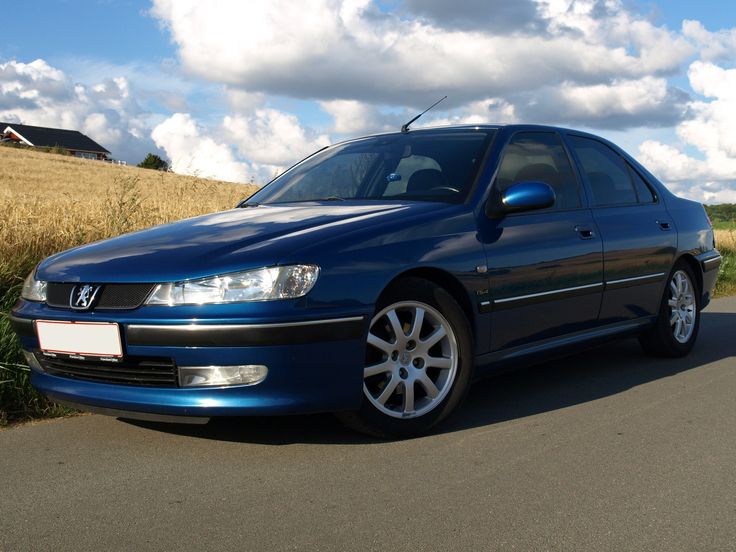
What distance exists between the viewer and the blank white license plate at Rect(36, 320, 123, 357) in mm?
3707

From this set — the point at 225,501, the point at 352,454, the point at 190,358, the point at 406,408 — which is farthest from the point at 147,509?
the point at 406,408

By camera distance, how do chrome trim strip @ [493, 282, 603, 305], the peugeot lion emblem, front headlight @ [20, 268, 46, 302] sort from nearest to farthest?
the peugeot lion emblem, front headlight @ [20, 268, 46, 302], chrome trim strip @ [493, 282, 603, 305]

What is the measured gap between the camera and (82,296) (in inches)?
151

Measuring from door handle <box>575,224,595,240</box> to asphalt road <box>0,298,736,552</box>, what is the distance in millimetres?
937

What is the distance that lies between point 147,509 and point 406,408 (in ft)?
4.35

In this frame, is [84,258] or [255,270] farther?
[84,258]

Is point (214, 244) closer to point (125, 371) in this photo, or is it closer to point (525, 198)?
point (125, 371)

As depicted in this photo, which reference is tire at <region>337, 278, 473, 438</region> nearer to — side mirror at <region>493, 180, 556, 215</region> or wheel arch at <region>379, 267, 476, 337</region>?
wheel arch at <region>379, 267, 476, 337</region>

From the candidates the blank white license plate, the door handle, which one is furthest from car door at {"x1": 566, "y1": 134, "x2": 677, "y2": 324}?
the blank white license plate

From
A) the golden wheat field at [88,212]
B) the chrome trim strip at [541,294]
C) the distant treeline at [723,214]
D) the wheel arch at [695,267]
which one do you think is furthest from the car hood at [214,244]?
the distant treeline at [723,214]

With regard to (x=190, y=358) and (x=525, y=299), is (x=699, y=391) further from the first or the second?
(x=190, y=358)

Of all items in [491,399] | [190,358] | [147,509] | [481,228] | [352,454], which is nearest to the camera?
[147,509]

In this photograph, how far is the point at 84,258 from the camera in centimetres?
414

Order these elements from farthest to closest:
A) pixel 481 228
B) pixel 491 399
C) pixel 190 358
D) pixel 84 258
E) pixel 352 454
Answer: pixel 491 399 < pixel 481 228 < pixel 84 258 < pixel 352 454 < pixel 190 358
